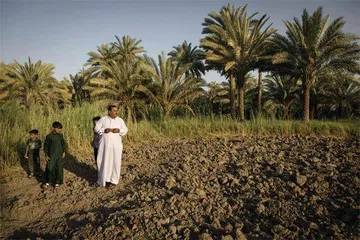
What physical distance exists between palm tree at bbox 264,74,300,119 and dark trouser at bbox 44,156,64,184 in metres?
17.4

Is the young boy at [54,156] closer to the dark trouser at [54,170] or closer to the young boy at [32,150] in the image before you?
the dark trouser at [54,170]

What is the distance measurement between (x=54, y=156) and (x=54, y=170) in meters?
0.30

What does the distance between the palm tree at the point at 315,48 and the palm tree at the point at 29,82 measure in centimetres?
1454

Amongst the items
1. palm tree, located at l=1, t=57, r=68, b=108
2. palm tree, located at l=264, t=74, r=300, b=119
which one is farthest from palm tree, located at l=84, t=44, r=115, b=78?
palm tree, located at l=264, t=74, r=300, b=119

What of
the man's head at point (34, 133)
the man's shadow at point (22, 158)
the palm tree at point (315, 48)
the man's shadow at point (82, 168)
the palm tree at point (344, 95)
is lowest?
the man's shadow at point (82, 168)

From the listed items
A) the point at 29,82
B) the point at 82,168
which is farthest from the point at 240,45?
the point at 29,82

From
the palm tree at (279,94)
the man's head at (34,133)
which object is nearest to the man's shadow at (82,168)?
the man's head at (34,133)

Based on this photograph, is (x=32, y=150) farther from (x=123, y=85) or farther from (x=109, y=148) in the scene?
(x=123, y=85)

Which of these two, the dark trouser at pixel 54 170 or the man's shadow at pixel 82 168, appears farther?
the man's shadow at pixel 82 168

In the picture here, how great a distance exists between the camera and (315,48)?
490 inches

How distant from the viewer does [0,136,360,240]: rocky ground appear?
10.2 feet

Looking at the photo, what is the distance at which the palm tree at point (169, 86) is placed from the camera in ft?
46.1

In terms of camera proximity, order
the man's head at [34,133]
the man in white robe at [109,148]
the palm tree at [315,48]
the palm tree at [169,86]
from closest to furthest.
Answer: the man in white robe at [109,148]
the man's head at [34,133]
the palm tree at [315,48]
the palm tree at [169,86]

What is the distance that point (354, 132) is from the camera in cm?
984
